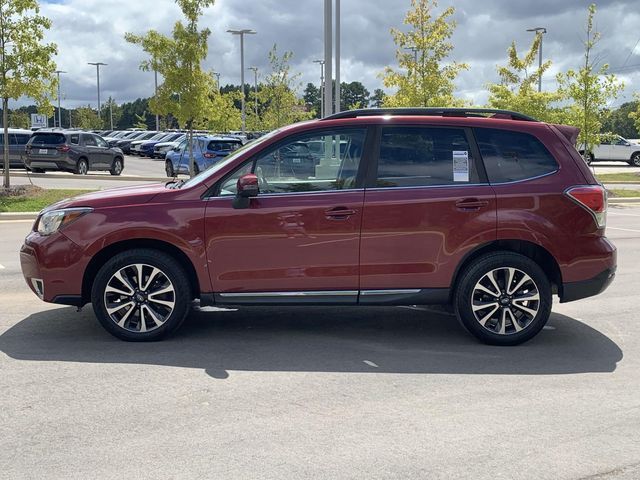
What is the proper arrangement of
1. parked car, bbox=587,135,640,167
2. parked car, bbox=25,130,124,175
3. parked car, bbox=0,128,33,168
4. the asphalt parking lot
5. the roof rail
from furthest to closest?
parked car, bbox=587,135,640,167 → parked car, bbox=0,128,33,168 → parked car, bbox=25,130,124,175 → the roof rail → the asphalt parking lot

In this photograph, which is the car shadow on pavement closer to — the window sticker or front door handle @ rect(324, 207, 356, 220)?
front door handle @ rect(324, 207, 356, 220)

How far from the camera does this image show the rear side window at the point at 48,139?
26.6 metres

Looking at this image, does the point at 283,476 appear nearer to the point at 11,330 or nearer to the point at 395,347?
the point at 395,347

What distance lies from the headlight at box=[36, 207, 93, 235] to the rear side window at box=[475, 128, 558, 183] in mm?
3237

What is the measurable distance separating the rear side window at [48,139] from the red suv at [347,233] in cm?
2211

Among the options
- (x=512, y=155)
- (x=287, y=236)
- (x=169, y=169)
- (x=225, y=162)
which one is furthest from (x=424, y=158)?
(x=169, y=169)

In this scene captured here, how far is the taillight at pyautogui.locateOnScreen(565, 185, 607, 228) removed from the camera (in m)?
5.91

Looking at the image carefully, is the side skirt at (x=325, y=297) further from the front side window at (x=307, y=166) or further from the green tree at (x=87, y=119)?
the green tree at (x=87, y=119)

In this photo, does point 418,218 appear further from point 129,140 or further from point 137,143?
point 129,140

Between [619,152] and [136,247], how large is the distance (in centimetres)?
4125

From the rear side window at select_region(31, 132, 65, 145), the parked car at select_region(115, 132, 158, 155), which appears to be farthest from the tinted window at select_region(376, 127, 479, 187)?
the parked car at select_region(115, 132, 158, 155)

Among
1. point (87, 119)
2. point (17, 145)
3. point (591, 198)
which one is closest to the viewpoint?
point (591, 198)

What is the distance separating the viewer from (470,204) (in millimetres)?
5820

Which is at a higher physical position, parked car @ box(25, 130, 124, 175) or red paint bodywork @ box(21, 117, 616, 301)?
parked car @ box(25, 130, 124, 175)
